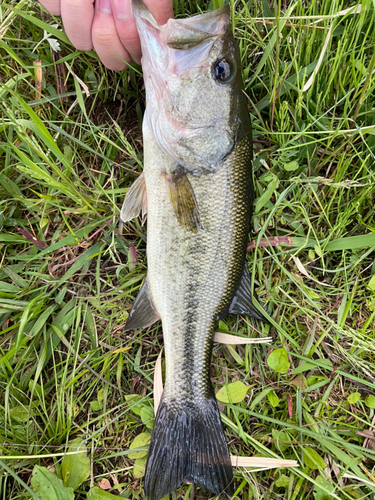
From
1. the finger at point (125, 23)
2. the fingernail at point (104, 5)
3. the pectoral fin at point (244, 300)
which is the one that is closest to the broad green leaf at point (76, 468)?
the pectoral fin at point (244, 300)

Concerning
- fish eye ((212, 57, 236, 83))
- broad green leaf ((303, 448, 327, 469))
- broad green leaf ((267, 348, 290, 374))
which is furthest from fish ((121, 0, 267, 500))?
broad green leaf ((303, 448, 327, 469))

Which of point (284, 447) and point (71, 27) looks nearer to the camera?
point (71, 27)

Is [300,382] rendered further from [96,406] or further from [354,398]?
[96,406]

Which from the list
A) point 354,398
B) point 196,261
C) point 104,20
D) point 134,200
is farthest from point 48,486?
point 104,20

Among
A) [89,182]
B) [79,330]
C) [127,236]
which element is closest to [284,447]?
[79,330]

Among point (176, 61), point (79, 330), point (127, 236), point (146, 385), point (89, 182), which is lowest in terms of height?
point (146, 385)

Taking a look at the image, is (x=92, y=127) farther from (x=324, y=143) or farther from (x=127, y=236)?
(x=324, y=143)

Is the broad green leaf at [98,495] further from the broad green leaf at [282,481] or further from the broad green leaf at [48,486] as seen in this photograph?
the broad green leaf at [282,481]
